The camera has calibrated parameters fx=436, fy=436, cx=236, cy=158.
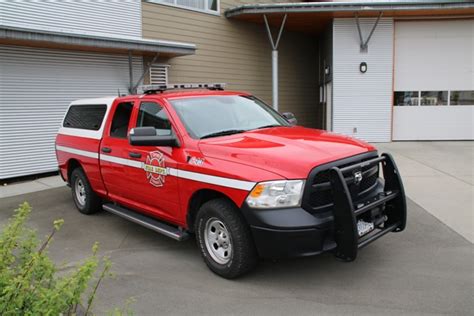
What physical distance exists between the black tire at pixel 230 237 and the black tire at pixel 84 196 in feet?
8.99

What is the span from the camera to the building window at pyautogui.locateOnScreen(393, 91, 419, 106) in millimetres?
13949

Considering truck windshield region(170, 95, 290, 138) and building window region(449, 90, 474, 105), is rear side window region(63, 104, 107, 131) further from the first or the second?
building window region(449, 90, 474, 105)

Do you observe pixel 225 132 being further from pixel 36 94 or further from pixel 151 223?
pixel 36 94

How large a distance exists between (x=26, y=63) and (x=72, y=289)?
849 centimetres

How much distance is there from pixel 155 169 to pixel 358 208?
7.26 feet

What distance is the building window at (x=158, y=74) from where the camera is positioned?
39.4ft

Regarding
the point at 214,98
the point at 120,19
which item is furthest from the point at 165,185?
the point at 120,19

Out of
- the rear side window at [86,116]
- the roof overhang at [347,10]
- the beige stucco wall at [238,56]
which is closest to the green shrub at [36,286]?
the rear side window at [86,116]

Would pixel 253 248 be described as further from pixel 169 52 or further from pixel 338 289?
pixel 169 52

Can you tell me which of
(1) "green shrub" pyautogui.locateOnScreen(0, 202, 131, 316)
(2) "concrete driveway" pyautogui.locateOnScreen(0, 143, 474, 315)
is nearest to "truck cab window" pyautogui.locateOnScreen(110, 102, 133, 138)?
(2) "concrete driveway" pyautogui.locateOnScreen(0, 143, 474, 315)

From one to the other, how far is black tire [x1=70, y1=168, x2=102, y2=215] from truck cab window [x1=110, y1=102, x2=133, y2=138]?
112 cm

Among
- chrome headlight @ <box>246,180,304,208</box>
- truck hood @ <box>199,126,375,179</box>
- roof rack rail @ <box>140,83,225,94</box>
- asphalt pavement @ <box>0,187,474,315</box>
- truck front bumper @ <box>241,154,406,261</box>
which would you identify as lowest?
asphalt pavement @ <box>0,187,474,315</box>

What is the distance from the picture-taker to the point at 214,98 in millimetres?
5328

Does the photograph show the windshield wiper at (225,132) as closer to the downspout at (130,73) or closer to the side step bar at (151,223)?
the side step bar at (151,223)
